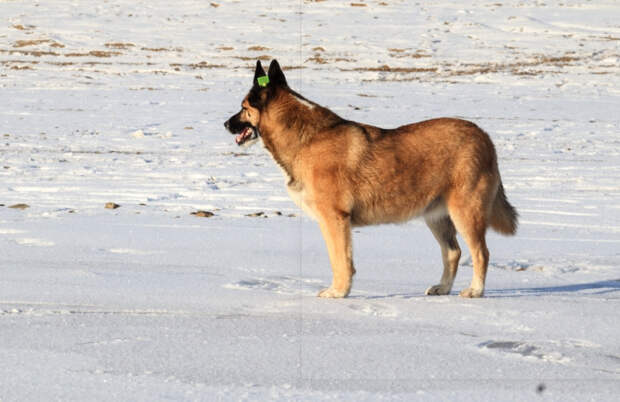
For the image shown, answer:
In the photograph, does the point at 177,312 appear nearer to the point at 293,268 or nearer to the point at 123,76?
the point at 293,268

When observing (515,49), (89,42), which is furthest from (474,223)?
(89,42)

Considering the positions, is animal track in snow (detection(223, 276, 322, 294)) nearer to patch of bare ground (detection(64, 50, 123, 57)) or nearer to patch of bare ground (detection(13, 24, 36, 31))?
patch of bare ground (detection(64, 50, 123, 57))

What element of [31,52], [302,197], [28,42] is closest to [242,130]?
[302,197]

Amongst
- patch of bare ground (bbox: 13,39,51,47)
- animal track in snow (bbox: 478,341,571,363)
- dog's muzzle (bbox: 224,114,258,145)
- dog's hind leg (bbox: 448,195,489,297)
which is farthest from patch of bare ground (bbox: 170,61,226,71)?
animal track in snow (bbox: 478,341,571,363)

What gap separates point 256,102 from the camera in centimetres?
653

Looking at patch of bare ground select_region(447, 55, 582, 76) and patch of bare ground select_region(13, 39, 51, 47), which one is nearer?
patch of bare ground select_region(447, 55, 582, 76)

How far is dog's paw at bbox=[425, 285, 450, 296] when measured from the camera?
6.33 metres

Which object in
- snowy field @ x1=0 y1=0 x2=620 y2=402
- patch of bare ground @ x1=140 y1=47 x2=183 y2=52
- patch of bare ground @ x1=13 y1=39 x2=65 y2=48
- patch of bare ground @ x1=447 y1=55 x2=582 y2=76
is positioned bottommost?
patch of bare ground @ x1=140 y1=47 x2=183 y2=52

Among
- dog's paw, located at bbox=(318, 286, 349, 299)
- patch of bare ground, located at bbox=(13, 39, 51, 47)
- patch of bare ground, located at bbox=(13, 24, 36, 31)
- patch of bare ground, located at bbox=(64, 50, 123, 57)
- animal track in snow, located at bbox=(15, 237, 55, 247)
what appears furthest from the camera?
patch of bare ground, located at bbox=(13, 24, 36, 31)

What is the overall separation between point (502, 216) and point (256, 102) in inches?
71.6

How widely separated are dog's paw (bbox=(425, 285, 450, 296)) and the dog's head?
152 cm

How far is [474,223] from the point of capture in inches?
247

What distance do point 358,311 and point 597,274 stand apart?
7.78ft

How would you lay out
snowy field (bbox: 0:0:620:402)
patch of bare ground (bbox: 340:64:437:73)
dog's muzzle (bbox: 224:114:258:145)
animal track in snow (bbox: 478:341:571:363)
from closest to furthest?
snowy field (bbox: 0:0:620:402)
animal track in snow (bbox: 478:341:571:363)
dog's muzzle (bbox: 224:114:258:145)
patch of bare ground (bbox: 340:64:437:73)
